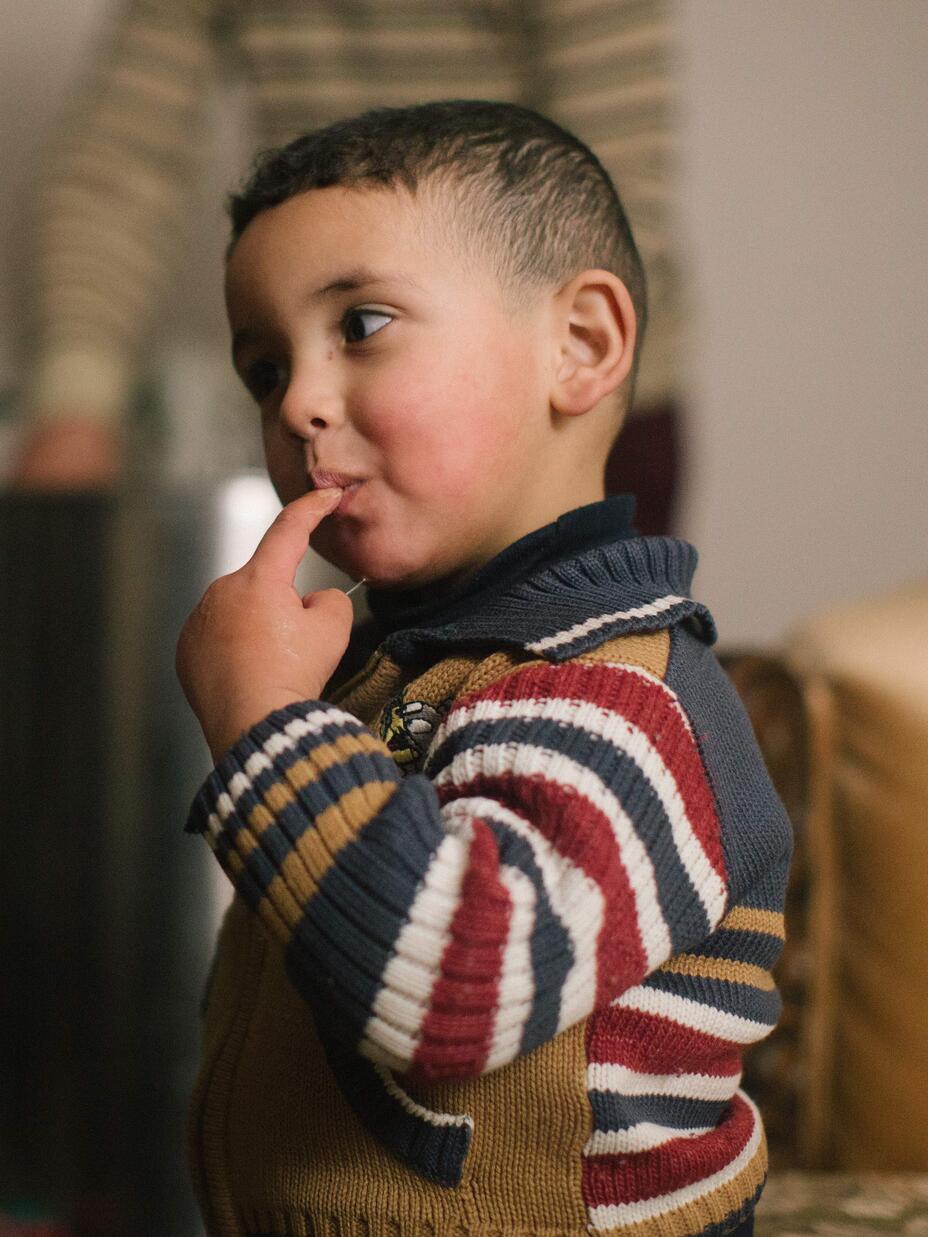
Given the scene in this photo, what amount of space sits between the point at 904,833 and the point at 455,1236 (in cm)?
53

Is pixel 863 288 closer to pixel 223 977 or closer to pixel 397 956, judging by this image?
pixel 223 977

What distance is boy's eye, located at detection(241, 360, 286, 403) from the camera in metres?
0.72

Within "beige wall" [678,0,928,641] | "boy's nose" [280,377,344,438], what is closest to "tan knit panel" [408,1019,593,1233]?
"boy's nose" [280,377,344,438]

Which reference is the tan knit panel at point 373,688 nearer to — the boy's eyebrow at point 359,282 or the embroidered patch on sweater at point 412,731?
the embroidered patch on sweater at point 412,731

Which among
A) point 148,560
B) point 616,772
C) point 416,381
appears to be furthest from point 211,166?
point 616,772

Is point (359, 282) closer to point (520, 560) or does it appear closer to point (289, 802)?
point (520, 560)

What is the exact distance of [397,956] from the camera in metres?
0.49

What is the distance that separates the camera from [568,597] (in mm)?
622

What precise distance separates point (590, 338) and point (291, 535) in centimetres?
23

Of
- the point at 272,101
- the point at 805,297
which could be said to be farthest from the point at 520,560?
the point at 805,297

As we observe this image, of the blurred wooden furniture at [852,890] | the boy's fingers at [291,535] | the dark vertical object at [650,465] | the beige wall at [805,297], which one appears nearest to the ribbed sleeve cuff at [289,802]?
the boy's fingers at [291,535]

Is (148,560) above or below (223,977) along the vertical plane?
above

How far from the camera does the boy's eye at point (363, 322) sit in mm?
650

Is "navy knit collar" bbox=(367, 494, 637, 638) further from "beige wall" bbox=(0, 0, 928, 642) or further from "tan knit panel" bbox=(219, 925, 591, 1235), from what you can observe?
"beige wall" bbox=(0, 0, 928, 642)
